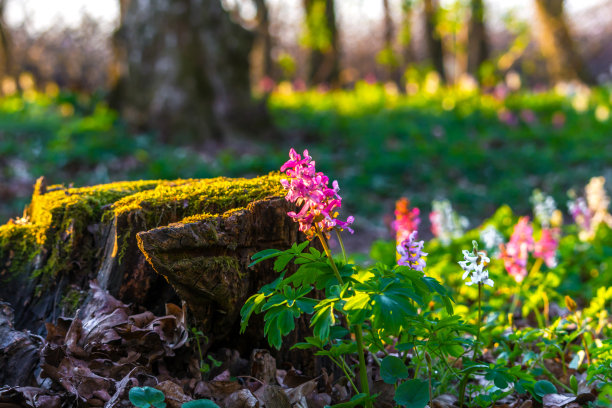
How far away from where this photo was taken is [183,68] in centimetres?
915

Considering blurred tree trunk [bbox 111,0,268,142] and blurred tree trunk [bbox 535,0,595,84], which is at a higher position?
blurred tree trunk [bbox 535,0,595,84]

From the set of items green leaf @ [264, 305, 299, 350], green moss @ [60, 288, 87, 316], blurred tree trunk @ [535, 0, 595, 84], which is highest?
blurred tree trunk @ [535, 0, 595, 84]

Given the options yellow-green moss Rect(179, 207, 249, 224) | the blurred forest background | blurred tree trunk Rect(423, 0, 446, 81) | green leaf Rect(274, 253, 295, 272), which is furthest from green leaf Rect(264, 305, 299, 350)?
blurred tree trunk Rect(423, 0, 446, 81)

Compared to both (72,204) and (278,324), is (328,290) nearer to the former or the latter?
(278,324)

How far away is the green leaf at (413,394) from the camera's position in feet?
5.65

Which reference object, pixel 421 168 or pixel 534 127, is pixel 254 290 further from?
pixel 534 127

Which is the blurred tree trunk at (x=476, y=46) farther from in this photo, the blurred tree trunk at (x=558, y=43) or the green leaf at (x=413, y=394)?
the green leaf at (x=413, y=394)

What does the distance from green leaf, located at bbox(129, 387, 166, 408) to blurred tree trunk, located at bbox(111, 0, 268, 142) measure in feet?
26.0

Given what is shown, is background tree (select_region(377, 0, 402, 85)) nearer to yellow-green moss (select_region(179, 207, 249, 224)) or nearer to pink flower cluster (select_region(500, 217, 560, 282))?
pink flower cluster (select_region(500, 217, 560, 282))

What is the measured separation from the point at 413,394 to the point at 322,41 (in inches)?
552

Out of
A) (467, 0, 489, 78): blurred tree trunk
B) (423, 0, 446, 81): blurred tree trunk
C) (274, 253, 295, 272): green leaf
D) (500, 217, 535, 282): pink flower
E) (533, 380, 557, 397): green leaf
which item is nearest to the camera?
(274, 253, 295, 272): green leaf

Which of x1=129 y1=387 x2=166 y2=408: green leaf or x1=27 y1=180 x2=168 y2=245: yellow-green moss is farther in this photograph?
x1=27 y1=180 x2=168 y2=245: yellow-green moss

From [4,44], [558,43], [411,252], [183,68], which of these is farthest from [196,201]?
[4,44]

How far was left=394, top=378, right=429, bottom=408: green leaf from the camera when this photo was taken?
1723 millimetres
